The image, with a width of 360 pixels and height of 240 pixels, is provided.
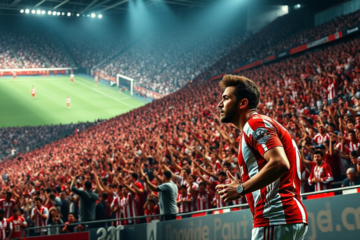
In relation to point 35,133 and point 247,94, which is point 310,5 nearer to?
point 35,133

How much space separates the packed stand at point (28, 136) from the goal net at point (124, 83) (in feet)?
37.0

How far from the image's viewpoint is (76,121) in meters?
40.0

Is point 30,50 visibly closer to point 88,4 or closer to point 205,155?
point 88,4

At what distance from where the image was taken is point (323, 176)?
6.26 meters

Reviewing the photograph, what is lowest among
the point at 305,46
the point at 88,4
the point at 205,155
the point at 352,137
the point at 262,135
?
the point at 262,135

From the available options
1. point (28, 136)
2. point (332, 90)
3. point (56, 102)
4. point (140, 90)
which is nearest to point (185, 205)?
point (332, 90)

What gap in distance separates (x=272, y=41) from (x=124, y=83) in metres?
19.9

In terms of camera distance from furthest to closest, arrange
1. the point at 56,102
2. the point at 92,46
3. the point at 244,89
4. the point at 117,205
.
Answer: the point at 92,46
the point at 56,102
the point at 117,205
the point at 244,89

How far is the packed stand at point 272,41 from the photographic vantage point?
29.1 metres

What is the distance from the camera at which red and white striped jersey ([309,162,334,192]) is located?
621 centimetres

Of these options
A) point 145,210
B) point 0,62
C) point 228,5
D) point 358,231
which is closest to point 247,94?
point 358,231

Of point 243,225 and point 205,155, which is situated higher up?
point 205,155

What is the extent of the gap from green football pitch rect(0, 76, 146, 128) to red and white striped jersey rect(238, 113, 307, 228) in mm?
38486

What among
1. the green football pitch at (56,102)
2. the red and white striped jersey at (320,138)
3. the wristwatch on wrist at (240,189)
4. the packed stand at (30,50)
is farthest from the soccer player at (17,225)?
the packed stand at (30,50)
